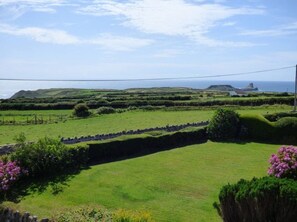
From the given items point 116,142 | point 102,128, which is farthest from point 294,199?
point 102,128

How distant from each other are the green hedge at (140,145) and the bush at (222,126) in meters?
0.73

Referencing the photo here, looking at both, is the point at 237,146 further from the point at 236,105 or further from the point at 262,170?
the point at 236,105

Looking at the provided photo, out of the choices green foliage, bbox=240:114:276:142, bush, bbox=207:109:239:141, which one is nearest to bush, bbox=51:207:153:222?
bush, bbox=207:109:239:141

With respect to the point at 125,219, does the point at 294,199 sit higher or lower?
higher

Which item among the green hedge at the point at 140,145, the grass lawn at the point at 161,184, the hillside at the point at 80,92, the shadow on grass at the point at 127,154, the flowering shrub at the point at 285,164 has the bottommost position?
the grass lawn at the point at 161,184

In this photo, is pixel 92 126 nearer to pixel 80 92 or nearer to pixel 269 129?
pixel 269 129

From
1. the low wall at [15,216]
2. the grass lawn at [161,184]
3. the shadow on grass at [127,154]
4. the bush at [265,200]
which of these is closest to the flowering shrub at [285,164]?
the bush at [265,200]

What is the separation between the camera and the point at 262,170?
20250mm

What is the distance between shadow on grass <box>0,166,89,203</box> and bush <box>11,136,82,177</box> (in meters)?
0.38

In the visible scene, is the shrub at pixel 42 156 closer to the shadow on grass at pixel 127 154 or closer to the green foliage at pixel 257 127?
the shadow on grass at pixel 127 154

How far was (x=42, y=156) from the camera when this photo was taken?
1853 centimetres

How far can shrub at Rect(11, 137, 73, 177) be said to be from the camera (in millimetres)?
17984

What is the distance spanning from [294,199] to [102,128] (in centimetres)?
2783

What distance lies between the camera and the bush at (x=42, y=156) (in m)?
18.0
